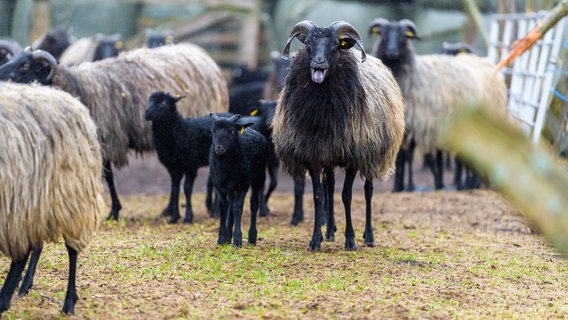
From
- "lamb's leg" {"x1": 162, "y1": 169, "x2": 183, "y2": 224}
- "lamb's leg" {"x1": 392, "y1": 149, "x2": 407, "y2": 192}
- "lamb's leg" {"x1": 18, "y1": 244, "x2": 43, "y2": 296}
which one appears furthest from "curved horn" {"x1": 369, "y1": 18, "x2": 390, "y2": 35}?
"lamb's leg" {"x1": 18, "y1": 244, "x2": 43, "y2": 296}

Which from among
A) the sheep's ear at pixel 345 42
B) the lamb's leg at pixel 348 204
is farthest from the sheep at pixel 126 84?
the sheep's ear at pixel 345 42

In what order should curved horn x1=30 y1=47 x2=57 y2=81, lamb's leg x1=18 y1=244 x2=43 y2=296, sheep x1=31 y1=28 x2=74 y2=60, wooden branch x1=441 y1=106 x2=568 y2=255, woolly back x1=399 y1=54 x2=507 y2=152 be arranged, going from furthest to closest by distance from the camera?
sheep x1=31 y1=28 x2=74 y2=60 → woolly back x1=399 y1=54 x2=507 y2=152 → curved horn x1=30 y1=47 x2=57 y2=81 → lamb's leg x1=18 y1=244 x2=43 y2=296 → wooden branch x1=441 y1=106 x2=568 y2=255

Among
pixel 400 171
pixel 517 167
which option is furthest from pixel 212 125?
pixel 517 167

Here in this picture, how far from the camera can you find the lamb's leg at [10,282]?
4.72 m

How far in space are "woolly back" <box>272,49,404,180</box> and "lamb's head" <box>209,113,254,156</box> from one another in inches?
16.4

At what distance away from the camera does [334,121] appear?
6.95 meters

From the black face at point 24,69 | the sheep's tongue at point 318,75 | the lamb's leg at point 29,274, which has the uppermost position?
the sheep's tongue at point 318,75

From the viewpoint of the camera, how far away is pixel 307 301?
5.11 metres

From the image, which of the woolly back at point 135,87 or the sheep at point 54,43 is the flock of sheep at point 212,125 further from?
the sheep at point 54,43

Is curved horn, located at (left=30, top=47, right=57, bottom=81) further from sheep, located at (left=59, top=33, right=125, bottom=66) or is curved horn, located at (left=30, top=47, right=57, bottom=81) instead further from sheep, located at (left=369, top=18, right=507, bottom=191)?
sheep, located at (left=369, top=18, right=507, bottom=191)

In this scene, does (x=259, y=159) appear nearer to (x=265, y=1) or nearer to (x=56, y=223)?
(x=56, y=223)

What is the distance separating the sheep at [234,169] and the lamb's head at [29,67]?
240 centimetres

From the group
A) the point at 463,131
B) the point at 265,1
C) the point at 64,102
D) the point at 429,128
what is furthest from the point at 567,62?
the point at 265,1

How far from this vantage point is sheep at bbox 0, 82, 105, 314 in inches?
174
